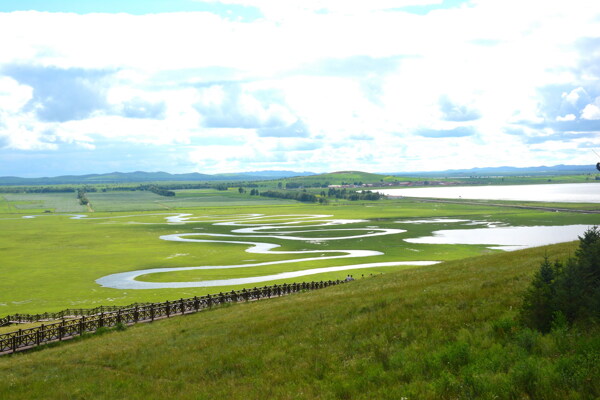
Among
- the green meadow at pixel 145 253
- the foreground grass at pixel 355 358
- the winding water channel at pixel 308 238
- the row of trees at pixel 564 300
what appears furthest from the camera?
the winding water channel at pixel 308 238

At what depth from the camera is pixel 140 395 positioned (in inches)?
623

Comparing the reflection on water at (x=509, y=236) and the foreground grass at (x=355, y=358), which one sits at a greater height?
the foreground grass at (x=355, y=358)

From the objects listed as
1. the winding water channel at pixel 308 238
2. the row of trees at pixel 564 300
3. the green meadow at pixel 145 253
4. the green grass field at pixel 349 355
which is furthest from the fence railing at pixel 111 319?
the row of trees at pixel 564 300

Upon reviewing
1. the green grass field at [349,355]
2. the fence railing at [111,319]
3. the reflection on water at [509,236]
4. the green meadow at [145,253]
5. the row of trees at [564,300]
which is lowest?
the green meadow at [145,253]

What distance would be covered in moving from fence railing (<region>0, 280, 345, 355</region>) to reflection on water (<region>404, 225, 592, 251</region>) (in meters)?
62.8

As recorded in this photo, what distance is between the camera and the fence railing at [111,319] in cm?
3061

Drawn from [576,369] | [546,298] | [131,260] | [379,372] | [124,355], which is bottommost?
[131,260]

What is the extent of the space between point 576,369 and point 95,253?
100781 millimetres

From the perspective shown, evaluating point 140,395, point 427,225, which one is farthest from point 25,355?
point 427,225

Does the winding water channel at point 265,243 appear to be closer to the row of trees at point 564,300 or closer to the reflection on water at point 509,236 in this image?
the reflection on water at point 509,236

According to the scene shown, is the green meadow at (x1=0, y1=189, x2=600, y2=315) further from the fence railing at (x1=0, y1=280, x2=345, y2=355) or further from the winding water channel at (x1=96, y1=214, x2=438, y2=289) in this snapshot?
the fence railing at (x1=0, y1=280, x2=345, y2=355)

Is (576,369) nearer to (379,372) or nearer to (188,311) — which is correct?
(379,372)

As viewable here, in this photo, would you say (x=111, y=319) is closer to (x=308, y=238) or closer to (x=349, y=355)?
(x=349, y=355)

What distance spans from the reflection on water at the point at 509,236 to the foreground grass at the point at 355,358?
78.5 meters
